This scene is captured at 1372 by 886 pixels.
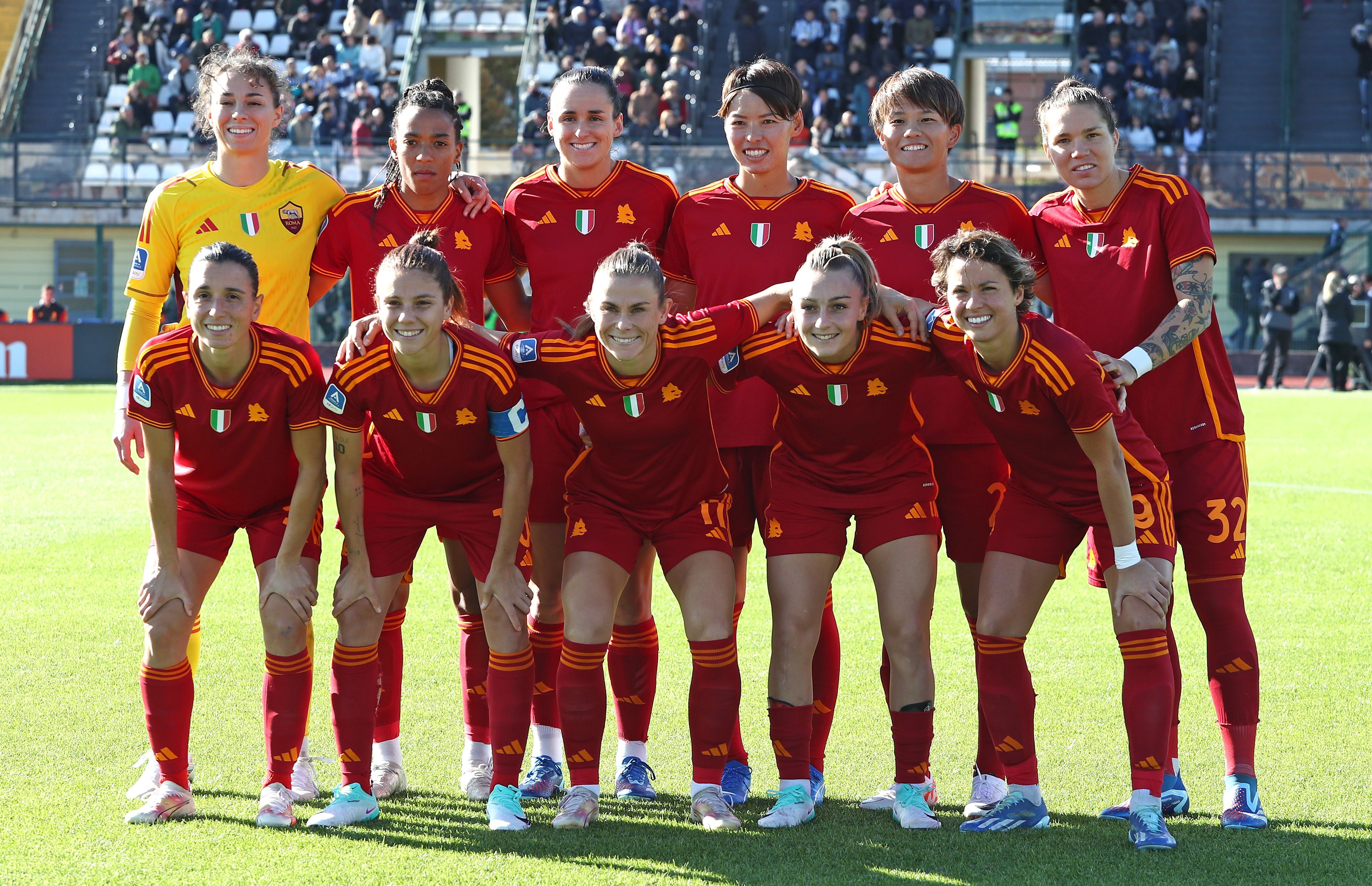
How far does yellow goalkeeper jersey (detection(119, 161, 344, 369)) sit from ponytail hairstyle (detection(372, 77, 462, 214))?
0.86ft

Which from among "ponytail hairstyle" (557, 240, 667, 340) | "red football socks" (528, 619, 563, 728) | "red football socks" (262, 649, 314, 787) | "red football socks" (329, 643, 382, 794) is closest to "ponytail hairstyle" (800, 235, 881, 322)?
"ponytail hairstyle" (557, 240, 667, 340)

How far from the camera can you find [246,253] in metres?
4.11

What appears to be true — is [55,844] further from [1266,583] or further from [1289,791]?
[1266,583]

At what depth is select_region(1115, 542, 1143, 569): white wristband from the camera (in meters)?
3.84

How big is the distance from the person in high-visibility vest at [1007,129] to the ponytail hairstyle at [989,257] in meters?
17.3

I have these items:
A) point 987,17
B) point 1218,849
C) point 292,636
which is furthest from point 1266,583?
point 987,17

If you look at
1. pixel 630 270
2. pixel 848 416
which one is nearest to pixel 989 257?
pixel 848 416

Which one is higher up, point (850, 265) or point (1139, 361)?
point (850, 265)

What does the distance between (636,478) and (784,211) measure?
107cm

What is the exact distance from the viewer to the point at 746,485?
181 inches

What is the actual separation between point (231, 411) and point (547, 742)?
57.2 inches

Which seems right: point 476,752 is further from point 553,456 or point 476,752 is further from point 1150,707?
point 1150,707

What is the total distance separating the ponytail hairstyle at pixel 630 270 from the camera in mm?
4074

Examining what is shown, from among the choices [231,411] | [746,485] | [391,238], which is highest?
[391,238]
